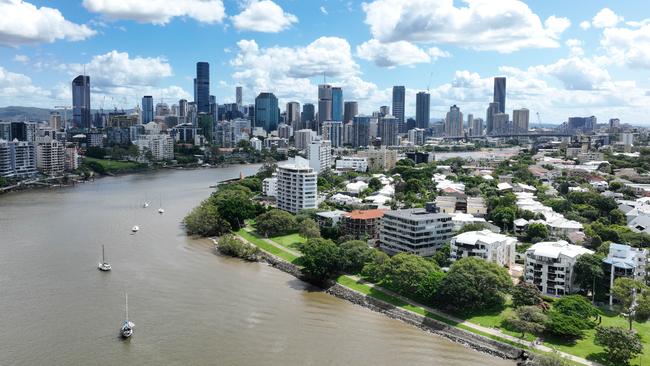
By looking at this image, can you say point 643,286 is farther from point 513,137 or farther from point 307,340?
point 513,137

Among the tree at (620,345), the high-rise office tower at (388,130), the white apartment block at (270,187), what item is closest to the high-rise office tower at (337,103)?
the high-rise office tower at (388,130)

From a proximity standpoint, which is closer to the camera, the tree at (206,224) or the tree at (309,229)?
the tree at (309,229)

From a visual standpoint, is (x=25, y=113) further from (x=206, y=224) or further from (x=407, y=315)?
(x=407, y=315)

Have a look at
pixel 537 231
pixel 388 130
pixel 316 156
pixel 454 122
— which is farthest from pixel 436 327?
pixel 454 122

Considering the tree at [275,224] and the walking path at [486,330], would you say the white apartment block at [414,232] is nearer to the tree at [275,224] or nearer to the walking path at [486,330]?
the walking path at [486,330]

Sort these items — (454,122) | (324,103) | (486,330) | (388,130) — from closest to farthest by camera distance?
(486,330) < (388,130) < (324,103) < (454,122)

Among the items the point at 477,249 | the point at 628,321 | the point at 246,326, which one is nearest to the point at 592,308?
the point at 628,321

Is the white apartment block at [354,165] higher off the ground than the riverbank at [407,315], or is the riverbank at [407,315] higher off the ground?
the white apartment block at [354,165]

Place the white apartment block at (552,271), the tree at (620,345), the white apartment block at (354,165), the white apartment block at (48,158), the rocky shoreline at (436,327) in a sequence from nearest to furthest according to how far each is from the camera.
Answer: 1. the tree at (620,345)
2. the rocky shoreline at (436,327)
3. the white apartment block at (552,271)
4. the white apartment block at (48,158)
5. the white apartment block at (354,165)
